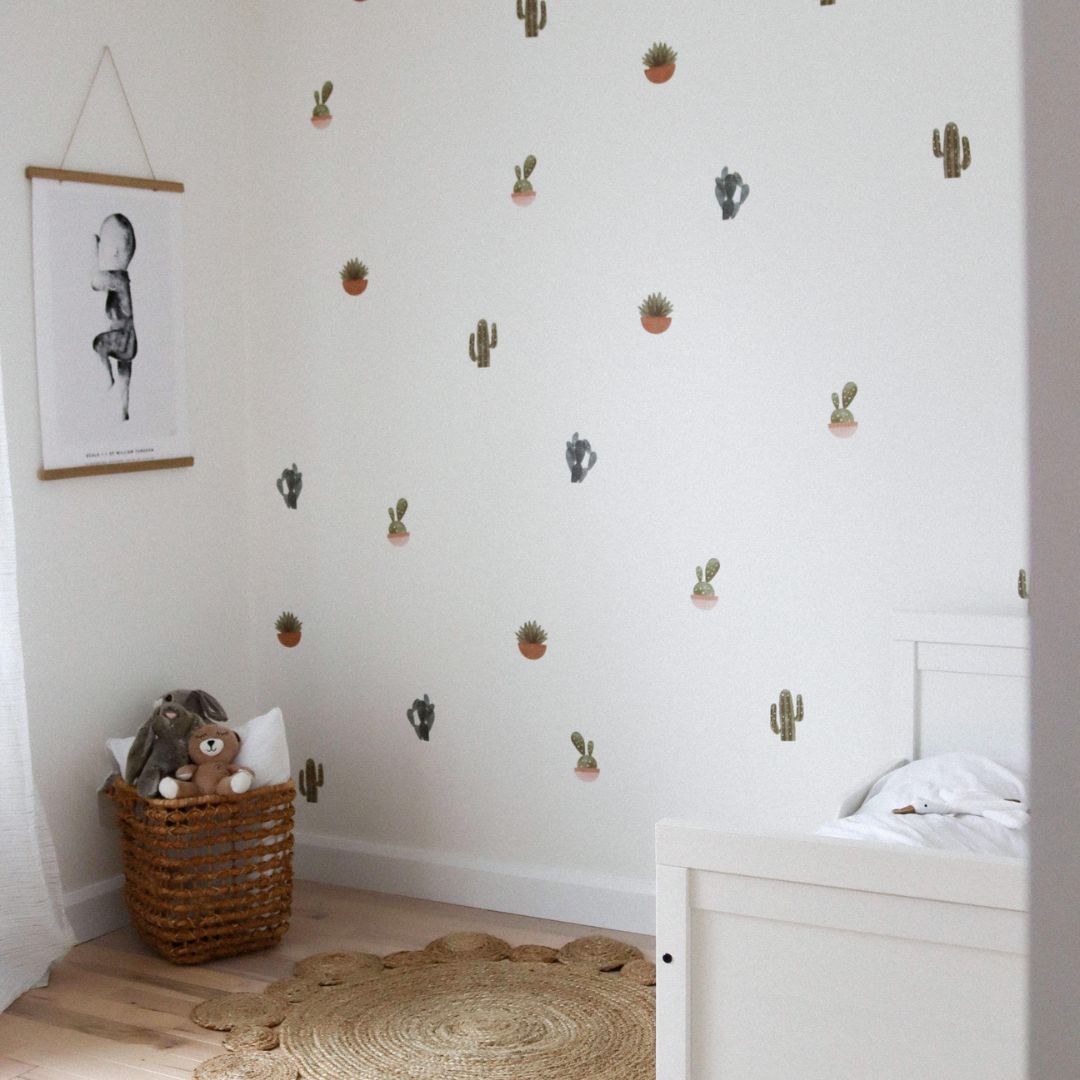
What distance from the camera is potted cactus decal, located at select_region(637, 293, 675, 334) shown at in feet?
9.61

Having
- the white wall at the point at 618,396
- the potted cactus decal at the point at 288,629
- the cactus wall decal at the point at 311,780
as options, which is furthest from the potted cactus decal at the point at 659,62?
the cactus wall decal at the point at 311,780

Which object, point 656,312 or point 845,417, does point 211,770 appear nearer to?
point 656,312

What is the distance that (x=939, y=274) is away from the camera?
2.66 meters

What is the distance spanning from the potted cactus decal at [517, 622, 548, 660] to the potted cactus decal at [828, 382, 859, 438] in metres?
0.86

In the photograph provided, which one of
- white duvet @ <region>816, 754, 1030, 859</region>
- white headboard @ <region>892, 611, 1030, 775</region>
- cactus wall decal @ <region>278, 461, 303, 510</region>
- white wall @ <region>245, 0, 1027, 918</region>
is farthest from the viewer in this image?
cactus wall decal @ <region>278, 461, 303, 510</region>

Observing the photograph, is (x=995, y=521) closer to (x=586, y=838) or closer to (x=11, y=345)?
(x=586, y=838)

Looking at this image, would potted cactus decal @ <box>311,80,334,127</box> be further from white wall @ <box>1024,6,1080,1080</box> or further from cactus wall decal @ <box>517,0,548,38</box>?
white wall @ <box>1024,6,1080,1080</box>

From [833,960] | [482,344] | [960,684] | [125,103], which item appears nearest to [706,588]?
[960,684]

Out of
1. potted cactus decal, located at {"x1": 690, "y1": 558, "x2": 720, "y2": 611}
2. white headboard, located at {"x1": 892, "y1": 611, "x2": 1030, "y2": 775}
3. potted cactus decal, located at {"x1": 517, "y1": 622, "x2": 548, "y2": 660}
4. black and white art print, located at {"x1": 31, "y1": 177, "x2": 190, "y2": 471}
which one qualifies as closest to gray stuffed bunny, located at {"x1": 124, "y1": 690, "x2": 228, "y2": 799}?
black and white art print, located at {"x1": 31, "y1": 177, "x2": 190, "y2": 471}

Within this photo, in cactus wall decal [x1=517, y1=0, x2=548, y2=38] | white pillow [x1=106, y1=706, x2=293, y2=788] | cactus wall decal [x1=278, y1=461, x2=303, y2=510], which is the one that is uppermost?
cactus wall decal [x1=517, y1=0, x2=548, y2=38]

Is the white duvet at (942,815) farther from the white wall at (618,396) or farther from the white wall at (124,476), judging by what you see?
the white wall at (124,476)

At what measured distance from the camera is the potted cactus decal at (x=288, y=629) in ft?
11.4

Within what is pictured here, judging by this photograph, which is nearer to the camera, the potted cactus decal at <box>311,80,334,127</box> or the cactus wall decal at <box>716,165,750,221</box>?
the cactus wall decal at <box>716,165,750,221</box>

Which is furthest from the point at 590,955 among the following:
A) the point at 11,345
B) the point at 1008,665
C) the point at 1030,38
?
the point at 1030,38
